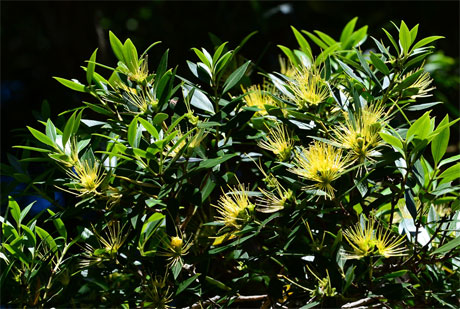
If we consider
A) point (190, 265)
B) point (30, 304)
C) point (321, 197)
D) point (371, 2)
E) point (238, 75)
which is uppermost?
point (371, 2)

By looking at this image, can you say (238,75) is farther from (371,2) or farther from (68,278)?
(371,2)

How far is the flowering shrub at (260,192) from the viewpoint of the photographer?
739mm

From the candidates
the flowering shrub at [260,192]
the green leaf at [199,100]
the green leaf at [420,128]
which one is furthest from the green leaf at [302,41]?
the green leaf at [420,128]

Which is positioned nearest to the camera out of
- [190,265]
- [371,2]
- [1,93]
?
[190,265]

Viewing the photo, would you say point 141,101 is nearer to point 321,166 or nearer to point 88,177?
point 88,177

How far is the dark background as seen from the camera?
194cm

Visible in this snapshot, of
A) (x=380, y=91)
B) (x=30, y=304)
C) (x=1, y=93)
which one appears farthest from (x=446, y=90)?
(x=1, y=93)

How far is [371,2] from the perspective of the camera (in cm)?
250

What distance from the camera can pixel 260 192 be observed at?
32.3 inches

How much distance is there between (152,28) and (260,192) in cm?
172

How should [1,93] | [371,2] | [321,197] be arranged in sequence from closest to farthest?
[321,197] → [371,2] → [1,93]

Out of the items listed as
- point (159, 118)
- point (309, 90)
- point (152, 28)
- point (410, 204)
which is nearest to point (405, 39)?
point (309, 90)

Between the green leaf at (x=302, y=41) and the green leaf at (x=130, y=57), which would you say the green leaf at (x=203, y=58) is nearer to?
the green leaf at (x=130, y=57)

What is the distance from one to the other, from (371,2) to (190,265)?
1.96m
